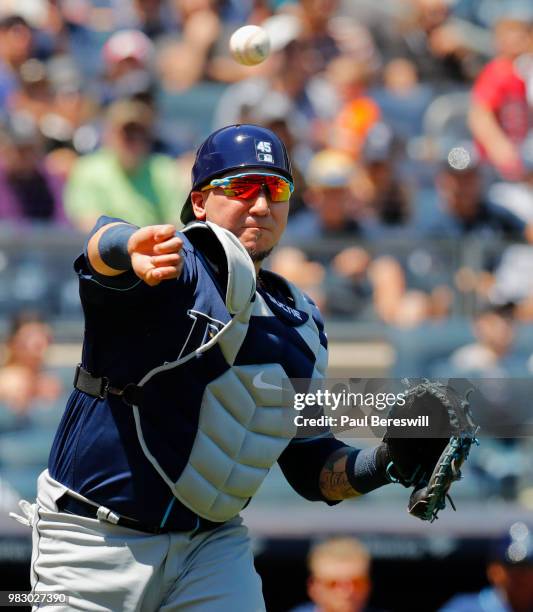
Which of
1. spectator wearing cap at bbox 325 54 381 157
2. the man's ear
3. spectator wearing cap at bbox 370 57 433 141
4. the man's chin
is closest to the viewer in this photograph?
the man's chin

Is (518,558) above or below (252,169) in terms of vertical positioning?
below

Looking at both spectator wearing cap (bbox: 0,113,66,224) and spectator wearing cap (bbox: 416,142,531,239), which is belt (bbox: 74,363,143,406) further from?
spectator wearing cap (bbox: 416,142,531,239)

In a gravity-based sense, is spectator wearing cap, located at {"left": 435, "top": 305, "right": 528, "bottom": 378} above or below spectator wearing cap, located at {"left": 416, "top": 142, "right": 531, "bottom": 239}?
below

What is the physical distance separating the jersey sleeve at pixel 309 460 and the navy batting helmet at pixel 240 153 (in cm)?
76

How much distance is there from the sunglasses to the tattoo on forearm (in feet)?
2.40

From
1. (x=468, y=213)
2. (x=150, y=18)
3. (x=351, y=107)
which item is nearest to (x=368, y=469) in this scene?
(x=468, y=213)

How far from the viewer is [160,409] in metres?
3.11

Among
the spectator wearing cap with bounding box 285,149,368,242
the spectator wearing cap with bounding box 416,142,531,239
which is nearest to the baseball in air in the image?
the spectator wearing cap with bounding box 285,149,368,242

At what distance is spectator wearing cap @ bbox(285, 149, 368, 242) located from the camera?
7047 millimetres

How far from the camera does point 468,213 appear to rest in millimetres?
7414

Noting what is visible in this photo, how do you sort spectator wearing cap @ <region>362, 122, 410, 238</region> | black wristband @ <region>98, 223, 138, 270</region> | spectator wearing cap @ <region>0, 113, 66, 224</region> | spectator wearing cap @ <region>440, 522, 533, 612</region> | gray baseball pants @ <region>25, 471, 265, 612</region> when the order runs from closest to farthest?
black wristband @ <region>98, 223, 138, 270</region>
gray baseball pants @ <region>25, 471, 265, 612</region>
spectator wearing cap @ <region>440, 522, 533, 612</region>
spectator wearing cap @ <region>0, 113, 66, 224</region>
spectator wearing cap @ <region>362, 122, 410, 238</region>

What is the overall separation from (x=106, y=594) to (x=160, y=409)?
48 cm

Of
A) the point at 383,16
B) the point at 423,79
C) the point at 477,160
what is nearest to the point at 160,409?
the point at 477,160

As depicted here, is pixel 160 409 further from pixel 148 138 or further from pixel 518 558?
pixel 148 138
